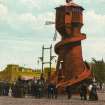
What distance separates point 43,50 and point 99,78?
177ft

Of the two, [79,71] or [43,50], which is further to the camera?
[43,50]

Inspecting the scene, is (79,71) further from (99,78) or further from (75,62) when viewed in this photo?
(99,78)

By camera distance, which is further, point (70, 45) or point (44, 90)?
point (70, 45)

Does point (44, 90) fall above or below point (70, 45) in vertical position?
below

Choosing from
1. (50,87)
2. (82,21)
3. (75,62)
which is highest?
(82,21)

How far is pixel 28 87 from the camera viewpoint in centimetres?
6350

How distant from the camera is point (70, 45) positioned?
2507 inches

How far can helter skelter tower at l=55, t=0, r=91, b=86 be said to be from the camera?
206 ft

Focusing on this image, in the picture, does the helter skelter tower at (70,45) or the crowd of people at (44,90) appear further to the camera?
the helter skelter tower at (70,45)

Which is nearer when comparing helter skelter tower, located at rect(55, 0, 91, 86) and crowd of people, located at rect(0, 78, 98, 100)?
crowd of people, located at rect(0, 78, 98, 100)

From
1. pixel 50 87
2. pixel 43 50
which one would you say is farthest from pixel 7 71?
pixel 50 87

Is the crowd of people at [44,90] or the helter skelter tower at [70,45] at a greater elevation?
the helter skelter tower at [70,45]

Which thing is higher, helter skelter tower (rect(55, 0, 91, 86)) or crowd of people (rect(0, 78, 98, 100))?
helter skelter tower (rect(55, 0, 91, 86))

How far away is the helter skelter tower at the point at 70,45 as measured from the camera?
6272 cm
